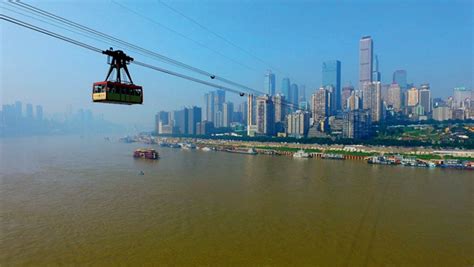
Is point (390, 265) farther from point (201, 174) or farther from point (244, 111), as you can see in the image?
Answer: point (244, 111)

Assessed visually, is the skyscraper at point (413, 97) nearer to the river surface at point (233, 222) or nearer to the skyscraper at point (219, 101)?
the skyscraper at point (219, 101)

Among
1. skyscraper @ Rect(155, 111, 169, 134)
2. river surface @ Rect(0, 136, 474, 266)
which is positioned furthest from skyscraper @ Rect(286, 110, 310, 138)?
skyscraper @ Rect(155, 111, 169, 134)

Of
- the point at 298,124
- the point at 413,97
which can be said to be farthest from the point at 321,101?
the point at 413,97

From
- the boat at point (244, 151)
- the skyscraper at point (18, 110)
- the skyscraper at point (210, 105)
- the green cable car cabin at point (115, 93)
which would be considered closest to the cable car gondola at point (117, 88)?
the green cable car cabin at point (115, 93)

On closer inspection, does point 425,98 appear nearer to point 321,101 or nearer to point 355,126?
point 321,101

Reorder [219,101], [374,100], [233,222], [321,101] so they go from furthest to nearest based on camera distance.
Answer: [219,101] → [374,100] → [321,101] → [233,222]

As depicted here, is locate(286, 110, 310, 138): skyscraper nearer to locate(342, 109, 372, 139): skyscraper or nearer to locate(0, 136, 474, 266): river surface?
locate(342, 109, 372, 139): skyscraper

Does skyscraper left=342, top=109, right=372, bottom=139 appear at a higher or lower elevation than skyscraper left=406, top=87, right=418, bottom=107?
lower
